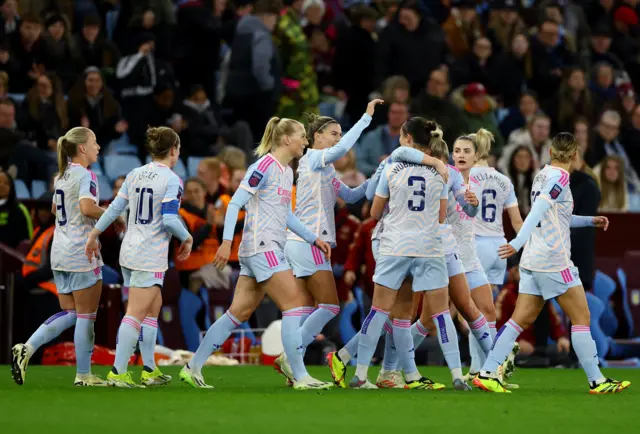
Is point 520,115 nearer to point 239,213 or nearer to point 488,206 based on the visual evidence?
point 239,213

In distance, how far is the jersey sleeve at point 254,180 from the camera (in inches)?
391

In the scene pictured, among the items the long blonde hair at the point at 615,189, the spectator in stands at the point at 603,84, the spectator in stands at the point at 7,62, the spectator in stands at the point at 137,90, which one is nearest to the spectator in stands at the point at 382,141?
the long blonde hair at the point at 615,189

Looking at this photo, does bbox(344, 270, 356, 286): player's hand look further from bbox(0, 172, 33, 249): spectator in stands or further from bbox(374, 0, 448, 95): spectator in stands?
bbox(374, 0, 448, 95): spectator in stands

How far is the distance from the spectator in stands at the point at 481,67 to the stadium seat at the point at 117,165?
545cm

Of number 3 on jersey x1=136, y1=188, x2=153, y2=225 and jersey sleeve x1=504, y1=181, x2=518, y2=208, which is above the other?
jersey sleeve x1=504, y1=181, x2=518, y2=208

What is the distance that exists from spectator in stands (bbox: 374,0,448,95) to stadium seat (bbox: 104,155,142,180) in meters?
3.89

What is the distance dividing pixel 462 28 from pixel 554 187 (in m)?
11.3

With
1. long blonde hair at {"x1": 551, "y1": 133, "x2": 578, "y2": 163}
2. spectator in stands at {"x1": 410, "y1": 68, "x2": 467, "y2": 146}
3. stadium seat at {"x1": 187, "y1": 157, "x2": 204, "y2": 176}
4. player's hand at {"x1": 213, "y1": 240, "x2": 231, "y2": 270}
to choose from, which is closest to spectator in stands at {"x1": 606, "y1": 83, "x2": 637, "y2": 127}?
spectator in stands at {"x1": 410, "y1": 68, "x2": 467, "y2": 146}

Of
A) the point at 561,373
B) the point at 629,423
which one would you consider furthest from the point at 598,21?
the point at 629,423

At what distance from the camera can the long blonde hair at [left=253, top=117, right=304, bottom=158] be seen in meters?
10.2

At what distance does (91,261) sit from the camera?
412 inches

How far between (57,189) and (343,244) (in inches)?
201

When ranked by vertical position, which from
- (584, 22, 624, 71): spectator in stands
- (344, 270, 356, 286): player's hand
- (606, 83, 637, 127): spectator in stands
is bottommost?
(344, 270, 356, 286): player's hand

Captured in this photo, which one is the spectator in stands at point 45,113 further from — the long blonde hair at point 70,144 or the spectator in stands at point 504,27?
the spectator in stands at point 504,27
